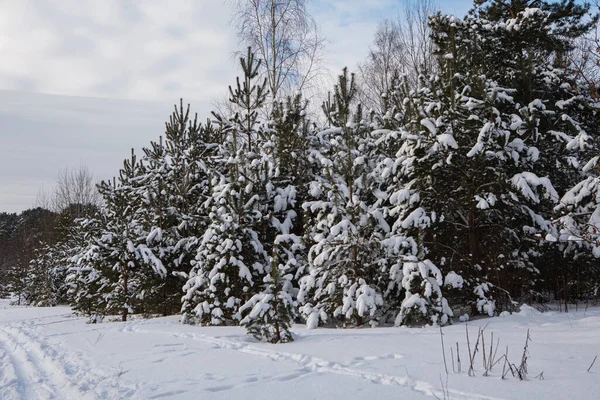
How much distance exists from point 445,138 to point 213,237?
5.79 metres

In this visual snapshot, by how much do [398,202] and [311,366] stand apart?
452 cm

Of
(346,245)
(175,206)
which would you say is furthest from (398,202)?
(175,206)

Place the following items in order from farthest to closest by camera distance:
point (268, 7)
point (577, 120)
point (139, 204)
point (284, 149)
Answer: point (268, 7) → point (139, 204) → point (284, 149) → point (577, 120)

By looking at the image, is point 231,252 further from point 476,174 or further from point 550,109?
point 550,109

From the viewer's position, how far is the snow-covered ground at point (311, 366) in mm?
3762

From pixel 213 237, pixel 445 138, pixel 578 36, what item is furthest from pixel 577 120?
pixel 213 237

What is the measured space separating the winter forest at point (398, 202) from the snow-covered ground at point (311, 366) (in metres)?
1.00

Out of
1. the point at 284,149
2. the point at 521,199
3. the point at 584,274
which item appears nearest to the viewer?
the point at 521,199

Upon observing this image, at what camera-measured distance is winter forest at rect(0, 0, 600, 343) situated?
8.02 meters

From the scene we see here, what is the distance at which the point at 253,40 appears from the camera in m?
16.9

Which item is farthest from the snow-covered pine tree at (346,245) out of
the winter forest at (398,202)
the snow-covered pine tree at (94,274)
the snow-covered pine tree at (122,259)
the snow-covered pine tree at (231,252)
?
the snow-covered pine tree at (94,274)

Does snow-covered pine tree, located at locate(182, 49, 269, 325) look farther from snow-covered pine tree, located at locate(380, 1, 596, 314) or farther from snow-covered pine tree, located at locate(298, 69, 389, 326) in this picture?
snow-covered pine tree, located at locate(380, 1, 596, 314)

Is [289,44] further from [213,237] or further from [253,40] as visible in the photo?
[213,237]

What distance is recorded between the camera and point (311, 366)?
4.75 meters
